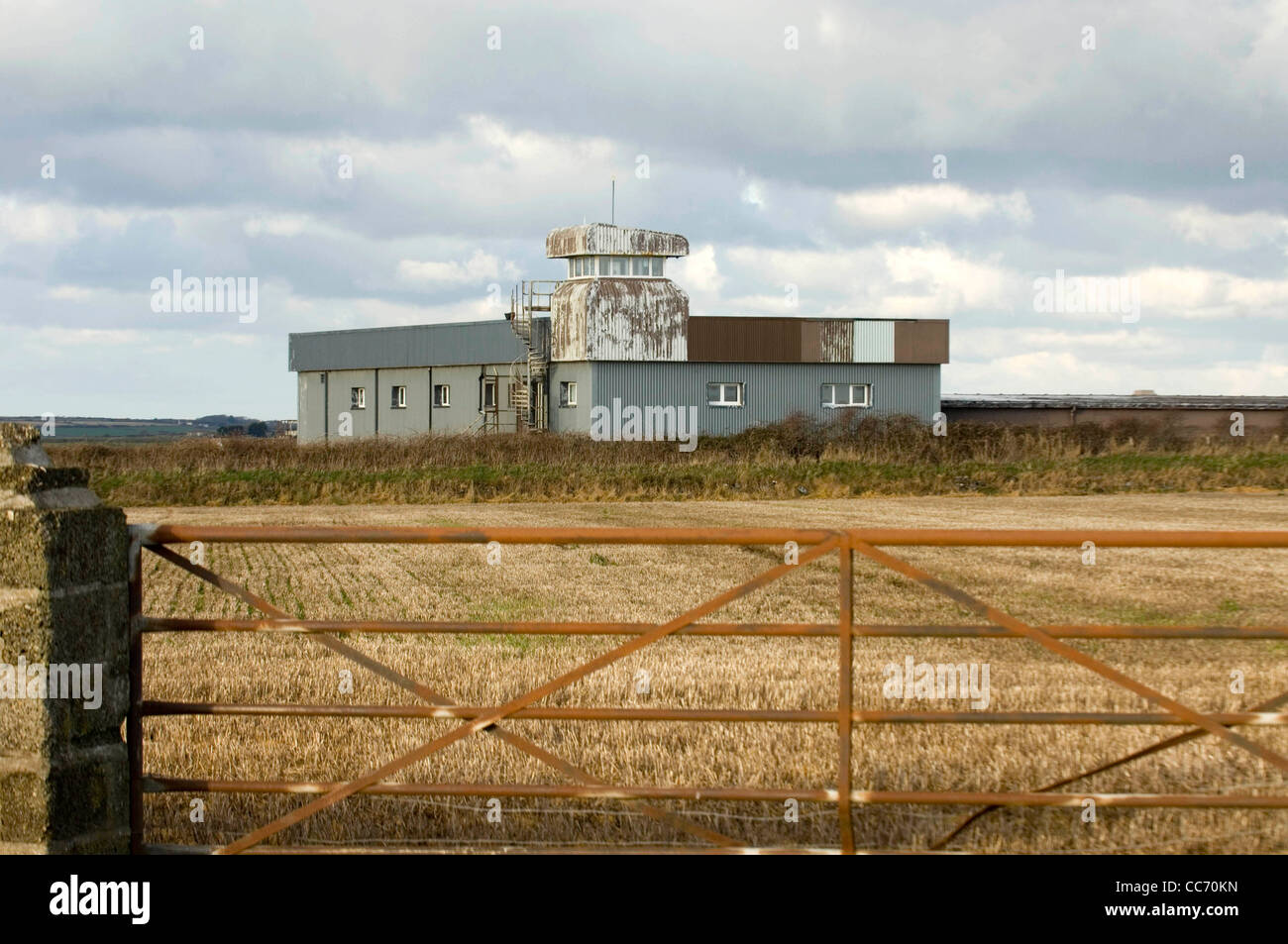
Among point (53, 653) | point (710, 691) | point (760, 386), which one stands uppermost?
point (760, 386)

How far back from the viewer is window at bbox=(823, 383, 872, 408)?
53562 mm

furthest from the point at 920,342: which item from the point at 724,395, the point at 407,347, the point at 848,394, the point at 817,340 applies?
the point at 407,347

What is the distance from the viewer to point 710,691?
1030 centimetres

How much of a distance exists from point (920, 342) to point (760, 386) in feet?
21.2

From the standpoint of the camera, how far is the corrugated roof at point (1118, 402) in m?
56.8

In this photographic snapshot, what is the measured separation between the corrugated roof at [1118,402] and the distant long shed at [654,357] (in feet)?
12.7

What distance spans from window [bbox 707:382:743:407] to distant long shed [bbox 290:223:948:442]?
0.05m

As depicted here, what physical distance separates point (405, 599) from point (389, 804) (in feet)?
30.7

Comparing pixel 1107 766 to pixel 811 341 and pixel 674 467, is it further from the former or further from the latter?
pixel 811 341

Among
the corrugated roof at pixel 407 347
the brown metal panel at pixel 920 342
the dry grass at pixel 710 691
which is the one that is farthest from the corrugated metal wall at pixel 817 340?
the dry grass at pixel 710 691

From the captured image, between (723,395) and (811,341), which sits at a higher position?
(811,341)

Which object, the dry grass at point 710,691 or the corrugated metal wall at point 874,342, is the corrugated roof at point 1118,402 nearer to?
the corrugated metal wall at point 874,342

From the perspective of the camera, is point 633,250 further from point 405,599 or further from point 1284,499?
point 405,599

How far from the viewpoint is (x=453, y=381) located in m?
57.4
